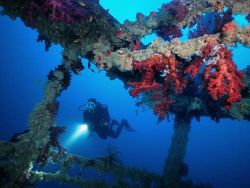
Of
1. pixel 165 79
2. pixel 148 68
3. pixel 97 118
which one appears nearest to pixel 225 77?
pixel 165 79

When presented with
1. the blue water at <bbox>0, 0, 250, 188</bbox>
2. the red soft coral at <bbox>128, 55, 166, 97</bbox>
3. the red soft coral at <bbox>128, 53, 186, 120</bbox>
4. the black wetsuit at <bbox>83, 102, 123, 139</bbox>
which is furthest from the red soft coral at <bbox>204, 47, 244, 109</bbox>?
the blue water at <bbox>0, 0, 250, 188</bbox>

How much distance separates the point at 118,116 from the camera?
11100 cm

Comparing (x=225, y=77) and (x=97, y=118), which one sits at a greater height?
(x=97, y=118)

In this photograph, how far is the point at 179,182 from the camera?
813 cm

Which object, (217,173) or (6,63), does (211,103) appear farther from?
(6,63)

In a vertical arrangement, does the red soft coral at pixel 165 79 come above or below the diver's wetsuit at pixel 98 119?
below

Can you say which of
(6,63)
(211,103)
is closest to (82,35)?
(211,103)

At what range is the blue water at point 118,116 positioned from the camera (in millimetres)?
65812

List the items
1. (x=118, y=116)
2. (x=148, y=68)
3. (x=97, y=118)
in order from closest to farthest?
(x=148, y=68), (x=97, y=118), (x=118, y=116)

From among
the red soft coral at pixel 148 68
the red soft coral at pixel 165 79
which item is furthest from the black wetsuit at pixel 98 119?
the red soft coral at pixel 148 68

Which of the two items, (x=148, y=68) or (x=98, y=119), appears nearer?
(x=148, y=68)

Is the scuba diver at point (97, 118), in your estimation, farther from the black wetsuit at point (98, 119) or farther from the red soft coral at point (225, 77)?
the red soft coral at point (225, 77)

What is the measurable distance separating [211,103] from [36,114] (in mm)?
4262

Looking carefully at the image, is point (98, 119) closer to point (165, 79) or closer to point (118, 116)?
point (165, 79)
